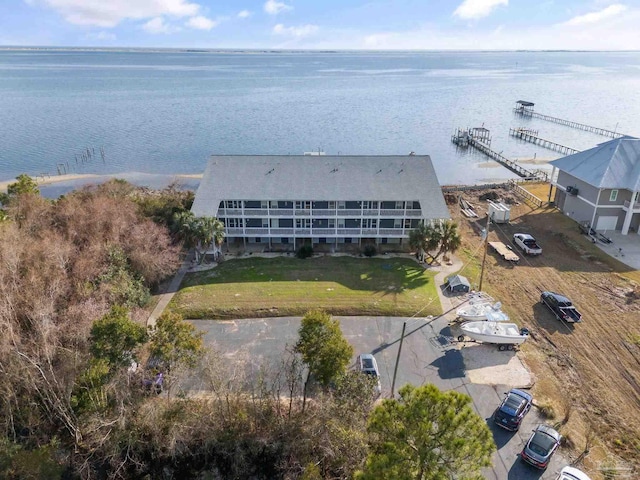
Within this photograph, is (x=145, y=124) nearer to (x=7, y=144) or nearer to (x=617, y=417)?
(x=7, y=144)

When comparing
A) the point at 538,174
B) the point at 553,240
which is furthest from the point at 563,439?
the point at 538,174

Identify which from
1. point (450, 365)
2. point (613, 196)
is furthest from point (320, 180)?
point (613, 196)

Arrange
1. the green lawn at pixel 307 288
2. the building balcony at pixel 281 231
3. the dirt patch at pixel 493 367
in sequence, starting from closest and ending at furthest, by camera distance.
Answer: the dirt patch at pixel 493 367 < the green lawn at pixel 307 288 < the building balcony at pixel 281 231

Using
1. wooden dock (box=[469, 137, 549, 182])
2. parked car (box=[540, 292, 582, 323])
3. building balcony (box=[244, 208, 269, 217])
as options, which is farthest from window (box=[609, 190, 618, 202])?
building balcony (box=[244, 208, 269, 217])

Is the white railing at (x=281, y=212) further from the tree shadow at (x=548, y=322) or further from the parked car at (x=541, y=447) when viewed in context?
the parked car at (x=541, y=447)

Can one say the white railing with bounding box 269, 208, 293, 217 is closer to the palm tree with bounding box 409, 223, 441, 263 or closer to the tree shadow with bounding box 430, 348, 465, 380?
the palm tree with bounding box 409, 223, 441, 263


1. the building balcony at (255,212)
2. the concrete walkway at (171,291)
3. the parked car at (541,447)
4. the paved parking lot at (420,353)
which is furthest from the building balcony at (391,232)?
the parked car at (541,447)
